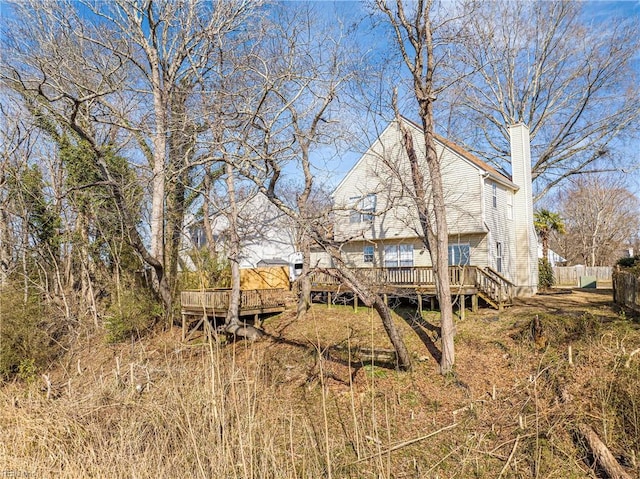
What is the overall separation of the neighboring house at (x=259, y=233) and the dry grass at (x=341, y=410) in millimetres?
9892

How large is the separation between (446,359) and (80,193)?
13.7 meters

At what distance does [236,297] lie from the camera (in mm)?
13359

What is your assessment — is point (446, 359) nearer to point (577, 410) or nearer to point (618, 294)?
point (577, 410)

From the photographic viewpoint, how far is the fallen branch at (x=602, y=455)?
18.1 ft

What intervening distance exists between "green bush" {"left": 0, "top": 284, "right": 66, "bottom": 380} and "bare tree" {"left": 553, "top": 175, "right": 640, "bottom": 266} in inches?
1393

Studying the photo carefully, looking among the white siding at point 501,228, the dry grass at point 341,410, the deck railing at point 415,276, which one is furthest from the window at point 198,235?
the white siding at point 501,228

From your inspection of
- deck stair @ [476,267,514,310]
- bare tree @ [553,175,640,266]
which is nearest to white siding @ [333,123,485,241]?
deck stair @ [476,267,514,310]

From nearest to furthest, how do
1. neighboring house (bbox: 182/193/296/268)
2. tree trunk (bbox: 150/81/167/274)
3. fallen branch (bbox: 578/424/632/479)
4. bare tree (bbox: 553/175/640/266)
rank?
fallen branch (bbox: 578/424/632/479) < tree trunk (bbox: 150/81/167/274) < neighboring house (bbox: 182/193/296/268) < bare tree (bbox: 553/175/640/266)

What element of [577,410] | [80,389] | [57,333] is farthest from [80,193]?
[577,410]

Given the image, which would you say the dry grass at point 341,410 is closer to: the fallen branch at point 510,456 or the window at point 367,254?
the fallen branch at point 510,456

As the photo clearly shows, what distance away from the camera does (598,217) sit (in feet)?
112

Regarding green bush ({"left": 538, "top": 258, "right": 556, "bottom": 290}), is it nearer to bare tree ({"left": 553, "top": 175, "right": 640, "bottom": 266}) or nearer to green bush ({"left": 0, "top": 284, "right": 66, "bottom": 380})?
bare tree ({"left": 553, "top": 175, "right": 640, "bottom": 266})

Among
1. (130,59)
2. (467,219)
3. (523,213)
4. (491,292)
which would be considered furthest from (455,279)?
(130,59)

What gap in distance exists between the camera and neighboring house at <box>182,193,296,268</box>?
21380 millimetres
